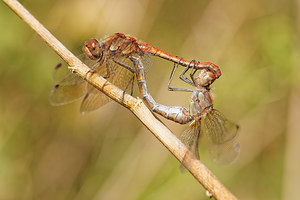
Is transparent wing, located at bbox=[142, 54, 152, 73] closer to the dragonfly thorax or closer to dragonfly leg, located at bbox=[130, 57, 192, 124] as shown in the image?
dragonfly leg, located at bbox=[130, 57, 192, 124]

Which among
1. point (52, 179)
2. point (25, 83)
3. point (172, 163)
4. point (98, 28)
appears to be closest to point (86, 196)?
point (52, 179)

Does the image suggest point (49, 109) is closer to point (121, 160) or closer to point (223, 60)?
point (121, 160)

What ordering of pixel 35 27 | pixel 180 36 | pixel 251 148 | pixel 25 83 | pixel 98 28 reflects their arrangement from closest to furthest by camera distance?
pixel 35 27 < pixel 25 83 < pixel 98 28 < pixel 251 148 < pixel 180 36

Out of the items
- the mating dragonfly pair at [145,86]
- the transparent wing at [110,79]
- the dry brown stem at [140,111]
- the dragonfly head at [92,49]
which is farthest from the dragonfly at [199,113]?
the dry brown stem at [140,111]

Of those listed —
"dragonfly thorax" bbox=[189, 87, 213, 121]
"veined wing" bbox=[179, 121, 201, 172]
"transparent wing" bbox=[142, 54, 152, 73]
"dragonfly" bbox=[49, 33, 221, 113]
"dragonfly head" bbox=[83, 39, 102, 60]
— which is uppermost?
"dragonfly head" bbox=[83, 39, 102, 60]

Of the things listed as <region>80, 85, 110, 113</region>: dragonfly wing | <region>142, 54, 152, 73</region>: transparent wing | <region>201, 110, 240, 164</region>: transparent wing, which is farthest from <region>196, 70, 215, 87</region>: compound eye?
<region>80, 85, 110, 113</region>: dragonfly wing

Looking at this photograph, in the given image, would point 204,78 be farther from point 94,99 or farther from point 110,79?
point 94,99

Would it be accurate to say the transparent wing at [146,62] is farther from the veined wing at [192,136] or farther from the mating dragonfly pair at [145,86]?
the veined wing at [192,136]
